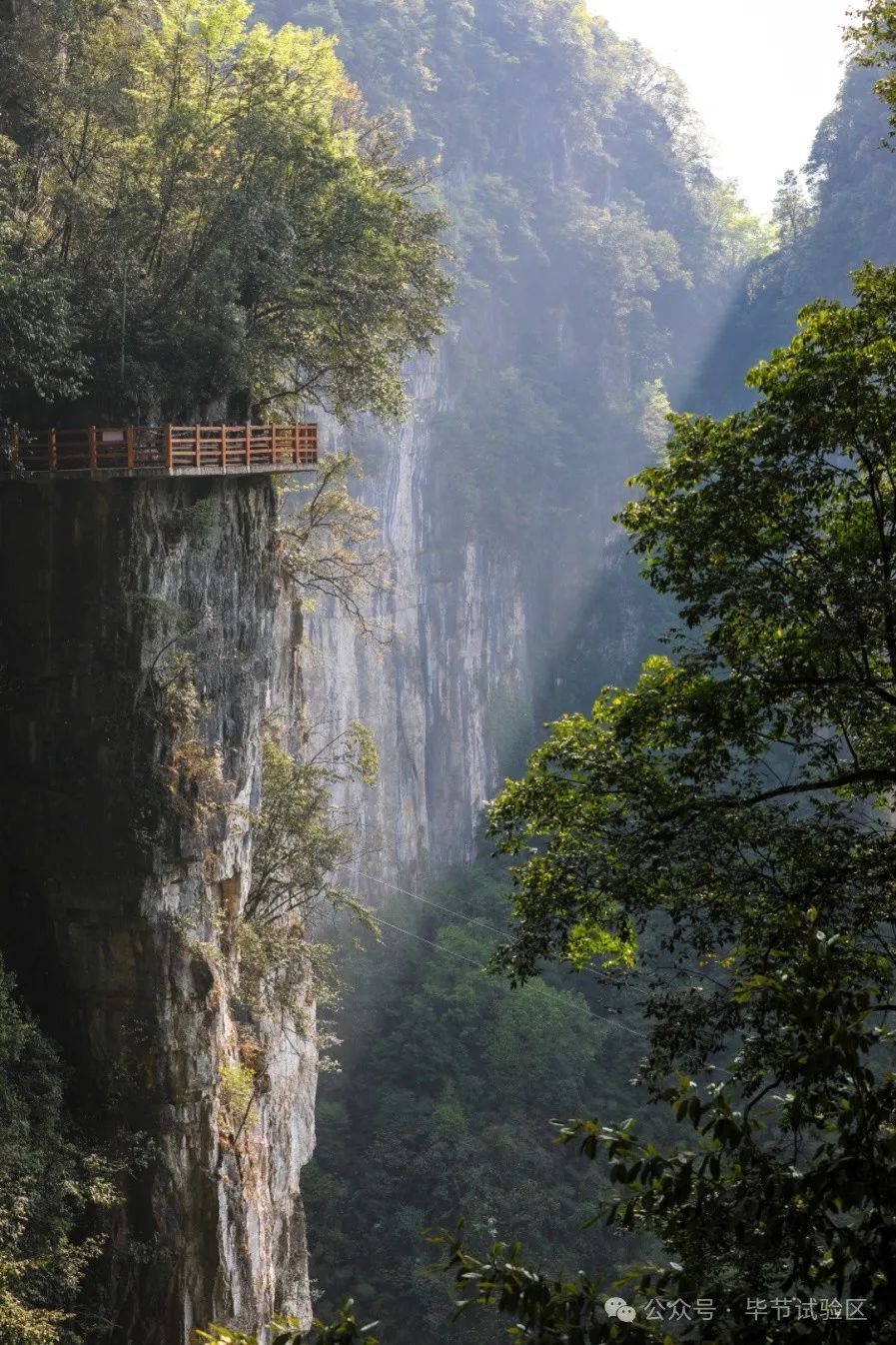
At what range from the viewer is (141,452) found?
540 inches

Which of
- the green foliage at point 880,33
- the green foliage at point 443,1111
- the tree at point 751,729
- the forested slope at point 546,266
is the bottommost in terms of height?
the green foliage at point 443,1111

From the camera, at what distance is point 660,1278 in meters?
3.97

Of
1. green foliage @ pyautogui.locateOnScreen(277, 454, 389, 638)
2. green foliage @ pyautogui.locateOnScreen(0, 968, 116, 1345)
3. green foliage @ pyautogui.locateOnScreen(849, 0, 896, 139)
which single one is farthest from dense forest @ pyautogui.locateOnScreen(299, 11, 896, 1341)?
green foliage @ pyautogui.locateOnScreen(849, 0, 896, 139)

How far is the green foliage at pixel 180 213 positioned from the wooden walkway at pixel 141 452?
1.40 feet

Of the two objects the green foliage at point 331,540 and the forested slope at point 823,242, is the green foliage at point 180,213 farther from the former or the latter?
the forested slope at point 823,242

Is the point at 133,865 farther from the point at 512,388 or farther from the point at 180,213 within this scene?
the point at 512,388

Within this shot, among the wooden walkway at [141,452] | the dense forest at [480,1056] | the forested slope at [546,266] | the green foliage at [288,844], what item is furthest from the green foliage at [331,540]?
the forested slope at [546,266]

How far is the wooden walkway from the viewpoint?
13.2 metres

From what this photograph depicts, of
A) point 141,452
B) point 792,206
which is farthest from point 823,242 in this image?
point 141,452

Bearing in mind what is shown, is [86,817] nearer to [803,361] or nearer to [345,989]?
[803,361]

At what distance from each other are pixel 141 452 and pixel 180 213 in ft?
11.0

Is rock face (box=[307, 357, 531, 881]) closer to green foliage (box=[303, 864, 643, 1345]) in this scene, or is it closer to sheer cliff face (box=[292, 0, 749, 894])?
sheer cliff face (box=[292, 0, 749, 894])

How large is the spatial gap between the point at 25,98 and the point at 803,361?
10.9 m

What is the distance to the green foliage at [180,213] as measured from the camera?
45.7ft
